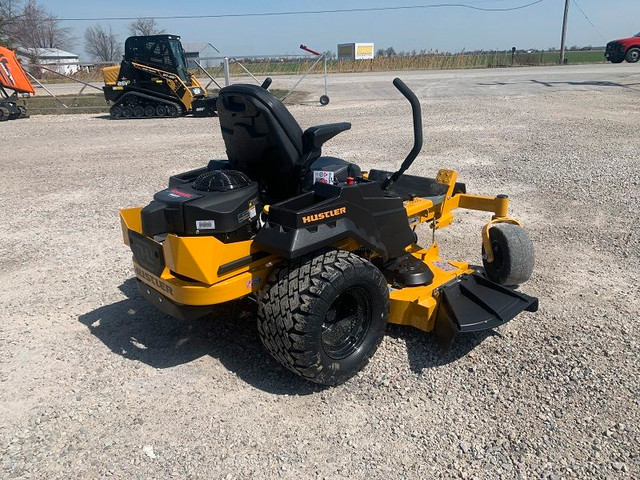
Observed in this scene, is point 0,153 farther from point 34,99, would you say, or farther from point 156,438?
point 34,99

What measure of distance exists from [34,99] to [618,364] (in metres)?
23.3

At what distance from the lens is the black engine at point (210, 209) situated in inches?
109

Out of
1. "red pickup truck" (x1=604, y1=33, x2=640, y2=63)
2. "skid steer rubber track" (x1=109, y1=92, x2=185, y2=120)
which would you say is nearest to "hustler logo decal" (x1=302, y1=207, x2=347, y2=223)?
"skid steer rubber track" (x1=109, y1=92, x2=185, y2=120)

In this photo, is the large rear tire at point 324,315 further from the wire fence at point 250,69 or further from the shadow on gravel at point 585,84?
the shadow on gravel at point 585,84

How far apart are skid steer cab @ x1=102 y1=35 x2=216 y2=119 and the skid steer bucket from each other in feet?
42.6

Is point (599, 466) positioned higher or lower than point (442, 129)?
lower

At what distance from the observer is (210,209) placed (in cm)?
274

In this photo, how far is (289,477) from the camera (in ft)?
7.75

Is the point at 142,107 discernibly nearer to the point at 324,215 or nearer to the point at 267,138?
the point at 267,138

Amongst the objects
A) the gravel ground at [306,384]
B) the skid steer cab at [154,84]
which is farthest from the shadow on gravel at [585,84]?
the gravel ground at [306,384]

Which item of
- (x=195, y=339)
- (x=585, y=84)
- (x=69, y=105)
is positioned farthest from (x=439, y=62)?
(x=195, y=339)

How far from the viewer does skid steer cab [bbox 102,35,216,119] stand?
1505cm

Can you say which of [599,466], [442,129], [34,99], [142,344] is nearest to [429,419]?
[599,466]

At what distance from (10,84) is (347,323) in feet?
53.9
